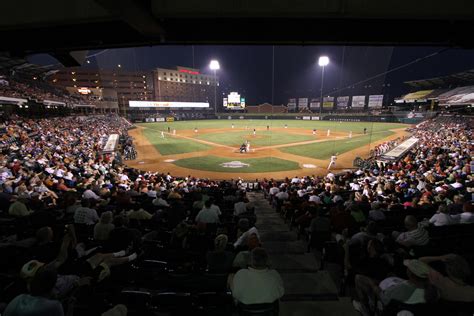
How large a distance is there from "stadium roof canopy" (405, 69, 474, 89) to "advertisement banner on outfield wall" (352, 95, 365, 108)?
794 inches

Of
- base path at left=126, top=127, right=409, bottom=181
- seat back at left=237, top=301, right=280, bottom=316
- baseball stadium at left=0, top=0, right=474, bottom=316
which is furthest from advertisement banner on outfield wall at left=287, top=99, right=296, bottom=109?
seat back at left=237, top=301, right=280, bottom=316

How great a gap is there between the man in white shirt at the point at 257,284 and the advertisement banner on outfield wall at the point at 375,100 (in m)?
100

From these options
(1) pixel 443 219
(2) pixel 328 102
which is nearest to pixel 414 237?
(1) pixel 443 219

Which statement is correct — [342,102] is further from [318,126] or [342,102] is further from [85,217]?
[85,217]

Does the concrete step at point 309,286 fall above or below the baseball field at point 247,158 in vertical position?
above

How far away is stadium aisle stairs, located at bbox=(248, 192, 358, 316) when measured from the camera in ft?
13.7

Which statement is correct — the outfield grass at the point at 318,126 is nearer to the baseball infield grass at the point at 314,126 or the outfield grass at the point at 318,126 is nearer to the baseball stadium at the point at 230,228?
the baseball infield grass at the point at 314,126

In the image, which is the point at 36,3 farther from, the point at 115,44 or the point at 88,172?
the point at 88,172

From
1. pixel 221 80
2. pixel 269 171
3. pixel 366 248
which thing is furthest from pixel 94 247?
pixel 221 80

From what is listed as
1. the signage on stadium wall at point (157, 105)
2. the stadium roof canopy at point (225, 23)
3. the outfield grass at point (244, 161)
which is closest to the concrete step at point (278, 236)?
the stadium roof canopy at point (225, 23)

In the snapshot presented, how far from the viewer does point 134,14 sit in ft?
17.2

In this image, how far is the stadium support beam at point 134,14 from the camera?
4.70m

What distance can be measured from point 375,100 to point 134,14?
102953mm

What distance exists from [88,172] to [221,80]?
128m
